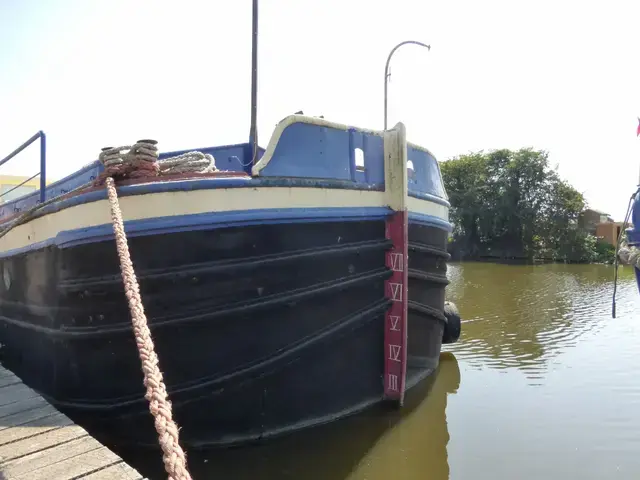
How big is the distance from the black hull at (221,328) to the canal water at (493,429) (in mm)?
244

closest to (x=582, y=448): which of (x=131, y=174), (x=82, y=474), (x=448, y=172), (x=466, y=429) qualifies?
(x=466, y=429)

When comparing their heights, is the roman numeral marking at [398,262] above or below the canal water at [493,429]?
above

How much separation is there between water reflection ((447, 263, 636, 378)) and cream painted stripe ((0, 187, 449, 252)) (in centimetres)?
429

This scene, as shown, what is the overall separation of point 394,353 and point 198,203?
2.26 m

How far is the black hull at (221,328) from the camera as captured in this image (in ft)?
12.1

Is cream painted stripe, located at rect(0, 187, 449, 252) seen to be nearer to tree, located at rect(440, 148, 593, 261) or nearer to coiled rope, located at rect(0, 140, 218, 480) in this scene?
coiled rope, located at rect(0, 140, 218, 480)

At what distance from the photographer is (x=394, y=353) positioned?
4566mm

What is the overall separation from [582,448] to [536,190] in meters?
38.6

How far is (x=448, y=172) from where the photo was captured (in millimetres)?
44625

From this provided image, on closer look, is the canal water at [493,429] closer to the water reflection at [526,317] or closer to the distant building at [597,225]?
the water reflection at [526,317]

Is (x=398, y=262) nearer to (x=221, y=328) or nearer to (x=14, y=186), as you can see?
(x=221, y=328)

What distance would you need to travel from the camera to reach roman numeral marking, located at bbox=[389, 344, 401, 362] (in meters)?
4.55

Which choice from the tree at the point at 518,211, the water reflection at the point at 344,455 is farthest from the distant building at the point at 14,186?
the tree at the point at 518,211

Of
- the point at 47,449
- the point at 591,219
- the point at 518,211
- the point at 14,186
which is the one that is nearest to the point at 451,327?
the point at 47,449
